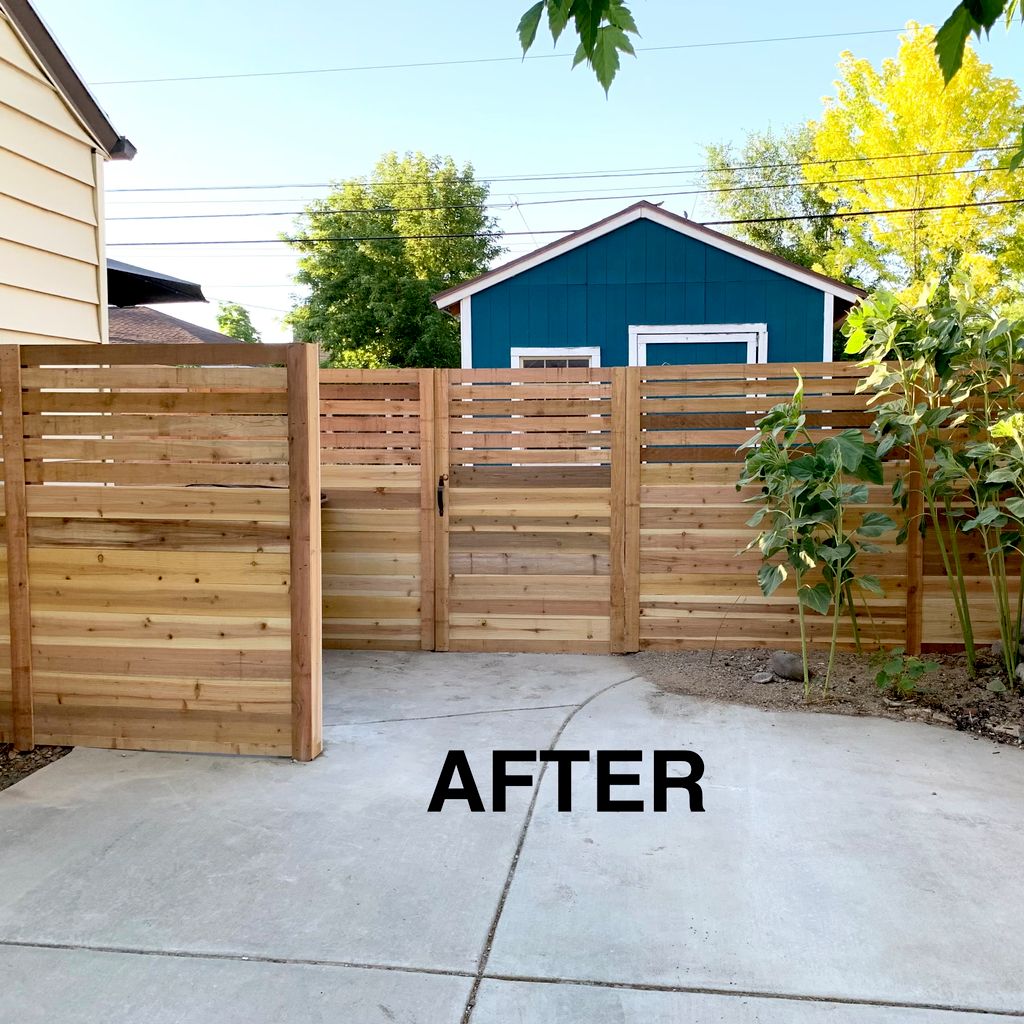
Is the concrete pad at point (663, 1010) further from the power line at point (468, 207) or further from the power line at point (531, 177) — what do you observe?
the power line at point (531, 177)

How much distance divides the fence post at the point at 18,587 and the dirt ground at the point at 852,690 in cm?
283

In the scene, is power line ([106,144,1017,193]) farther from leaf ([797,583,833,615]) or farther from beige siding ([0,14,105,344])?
beige siding ([0,14,105,344])

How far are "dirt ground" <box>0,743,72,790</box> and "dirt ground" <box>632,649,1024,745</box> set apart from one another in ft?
8.91

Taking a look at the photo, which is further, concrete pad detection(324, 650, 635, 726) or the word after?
concrete pad detection(324, 650, 635, 726)

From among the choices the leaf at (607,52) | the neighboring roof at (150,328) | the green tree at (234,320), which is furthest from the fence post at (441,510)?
the green tree at (234,320)

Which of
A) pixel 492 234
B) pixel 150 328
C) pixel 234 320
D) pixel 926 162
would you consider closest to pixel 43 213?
pixel 150 328

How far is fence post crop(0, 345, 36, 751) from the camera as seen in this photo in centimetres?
366

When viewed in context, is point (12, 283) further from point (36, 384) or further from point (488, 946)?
point (488, 946)

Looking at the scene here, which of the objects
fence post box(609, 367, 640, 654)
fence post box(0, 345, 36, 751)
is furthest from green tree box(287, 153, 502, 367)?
fence post box(0, 345, 36, 751)

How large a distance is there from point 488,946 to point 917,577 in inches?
140

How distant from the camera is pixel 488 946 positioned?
2.23 metres

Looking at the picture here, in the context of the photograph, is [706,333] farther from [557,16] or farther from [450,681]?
[557,16]

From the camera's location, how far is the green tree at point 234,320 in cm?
4494

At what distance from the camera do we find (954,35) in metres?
1.43
